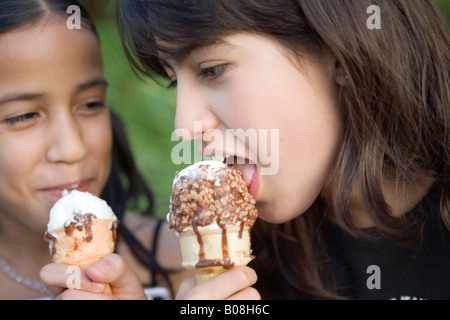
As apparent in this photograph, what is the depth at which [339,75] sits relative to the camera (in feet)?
7.05

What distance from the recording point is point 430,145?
227 cm

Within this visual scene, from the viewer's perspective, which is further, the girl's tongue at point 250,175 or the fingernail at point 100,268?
the girl's tongue at point 250,175

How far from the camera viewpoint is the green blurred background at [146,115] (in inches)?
193

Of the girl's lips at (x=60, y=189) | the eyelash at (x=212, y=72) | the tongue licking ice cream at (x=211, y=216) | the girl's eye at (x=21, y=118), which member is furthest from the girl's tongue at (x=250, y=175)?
the girl's eye at (x=21, y=118)

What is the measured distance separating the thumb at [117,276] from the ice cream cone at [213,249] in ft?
1.01

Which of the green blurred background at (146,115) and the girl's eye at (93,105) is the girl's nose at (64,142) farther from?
the green blurred background at (146,115)

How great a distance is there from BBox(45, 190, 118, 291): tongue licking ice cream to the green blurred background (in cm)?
266

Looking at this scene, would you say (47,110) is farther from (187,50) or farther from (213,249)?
(213,249)

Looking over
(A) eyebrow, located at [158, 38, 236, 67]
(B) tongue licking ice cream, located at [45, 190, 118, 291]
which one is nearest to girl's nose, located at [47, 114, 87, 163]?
(B) tongue licking ice cream, located at [45, 190, 118, 291]

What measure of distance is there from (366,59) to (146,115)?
11.4 ft

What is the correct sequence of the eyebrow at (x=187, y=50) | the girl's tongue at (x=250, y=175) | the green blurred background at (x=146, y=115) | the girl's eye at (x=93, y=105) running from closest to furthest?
the eyebrow at (x=187, y=50), the girl's tongue at (x=250, y=175), the girl's eye at (x=93, y=105), the green blurred background at (x=146, y=115)

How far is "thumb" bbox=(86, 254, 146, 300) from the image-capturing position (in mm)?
2008

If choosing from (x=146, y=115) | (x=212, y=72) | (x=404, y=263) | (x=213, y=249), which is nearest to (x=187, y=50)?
(x=212, y=72)

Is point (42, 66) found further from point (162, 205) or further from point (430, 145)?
point (162, 205)
